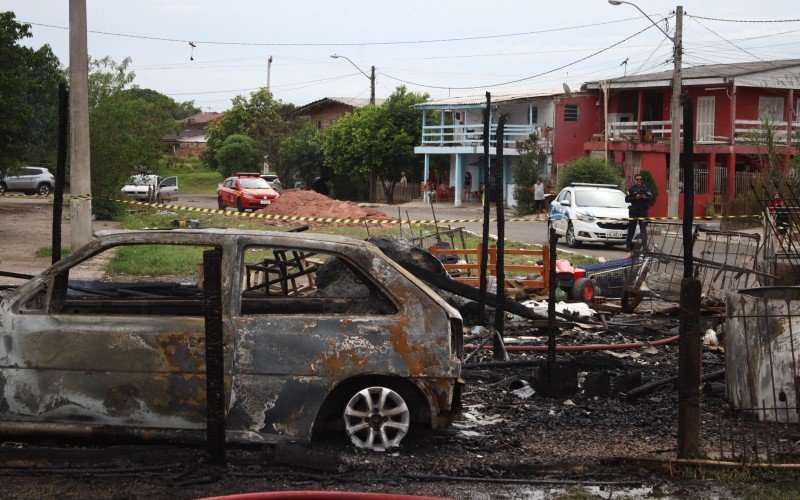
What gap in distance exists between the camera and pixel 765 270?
40.0 ft

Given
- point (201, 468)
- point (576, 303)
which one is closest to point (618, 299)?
point (576, 303)

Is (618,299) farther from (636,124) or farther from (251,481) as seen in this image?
(636,124)

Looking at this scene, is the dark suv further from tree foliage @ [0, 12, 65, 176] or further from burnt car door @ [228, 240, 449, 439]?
burnt car door @ [228, 240, 449, 439]

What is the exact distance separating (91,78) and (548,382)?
4818cm

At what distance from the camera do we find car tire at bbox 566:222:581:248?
27.1 metres

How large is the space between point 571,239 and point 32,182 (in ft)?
112

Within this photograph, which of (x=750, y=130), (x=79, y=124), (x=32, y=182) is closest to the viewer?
(x=79, y=124)

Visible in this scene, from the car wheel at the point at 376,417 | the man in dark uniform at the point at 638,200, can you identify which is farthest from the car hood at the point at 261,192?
the car wheel at the point at 376,417

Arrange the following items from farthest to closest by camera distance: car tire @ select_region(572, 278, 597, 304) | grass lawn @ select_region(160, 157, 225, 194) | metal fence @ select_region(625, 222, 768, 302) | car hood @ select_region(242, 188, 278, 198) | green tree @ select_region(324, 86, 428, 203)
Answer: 1. grass lawn @ select_region(160, 157, 225, 194)
2. green tree @ select_region(324, 86, 428, 203)
3. car hood @ select_region(242, 188, 278, 198)
4. car tire @ select_region(572, 278, 597, 304)
5. metal fence @ select_region(625, 222, 768, 302)

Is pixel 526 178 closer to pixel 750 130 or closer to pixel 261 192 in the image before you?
pixel 750 130

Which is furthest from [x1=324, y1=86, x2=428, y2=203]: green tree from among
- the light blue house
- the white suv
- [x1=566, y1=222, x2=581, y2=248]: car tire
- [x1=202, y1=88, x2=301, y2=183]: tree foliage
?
[x1=566, y1=222, x2=581, y2=248]: car tire

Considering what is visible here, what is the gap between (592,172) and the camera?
4031 cm

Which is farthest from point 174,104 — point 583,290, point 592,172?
point 583,290

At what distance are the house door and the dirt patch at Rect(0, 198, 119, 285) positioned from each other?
2541 cm
